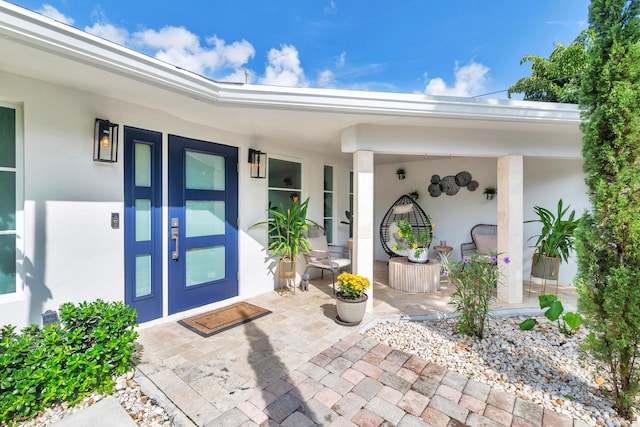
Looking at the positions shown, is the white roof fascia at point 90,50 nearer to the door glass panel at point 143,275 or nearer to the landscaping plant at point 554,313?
the door glass panel at point 143,275

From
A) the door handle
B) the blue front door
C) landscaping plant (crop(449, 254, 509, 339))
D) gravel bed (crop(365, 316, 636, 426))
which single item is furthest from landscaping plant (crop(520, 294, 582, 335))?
the door handle

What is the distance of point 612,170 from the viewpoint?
1843 millimetres

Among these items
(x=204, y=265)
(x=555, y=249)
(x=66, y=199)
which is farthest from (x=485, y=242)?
(x=66, y=199)

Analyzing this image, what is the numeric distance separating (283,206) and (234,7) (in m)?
4.51

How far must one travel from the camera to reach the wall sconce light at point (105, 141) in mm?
2807

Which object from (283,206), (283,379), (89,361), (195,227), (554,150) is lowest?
(283,379)

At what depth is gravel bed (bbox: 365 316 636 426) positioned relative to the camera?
2061 mm

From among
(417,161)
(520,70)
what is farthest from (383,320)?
(520,70)

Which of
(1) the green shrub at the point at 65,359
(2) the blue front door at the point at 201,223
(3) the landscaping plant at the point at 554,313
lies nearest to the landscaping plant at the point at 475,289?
(3) the landscaping plant at the point at 554,313

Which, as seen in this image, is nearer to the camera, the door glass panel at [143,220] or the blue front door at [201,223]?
the door glass panel at [143,220]

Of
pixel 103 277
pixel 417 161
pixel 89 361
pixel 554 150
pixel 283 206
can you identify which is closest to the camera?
pixel 89 361

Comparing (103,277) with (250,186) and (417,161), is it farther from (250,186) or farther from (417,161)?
(417,161)

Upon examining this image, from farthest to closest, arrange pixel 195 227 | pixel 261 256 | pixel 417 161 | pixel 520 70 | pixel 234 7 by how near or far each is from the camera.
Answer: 1. pixel 520 70
2. pixel 417 161
3. pixel 234 7
4. pixel 261 256
5. pixel 195 227

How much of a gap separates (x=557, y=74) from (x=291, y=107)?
1312cm
